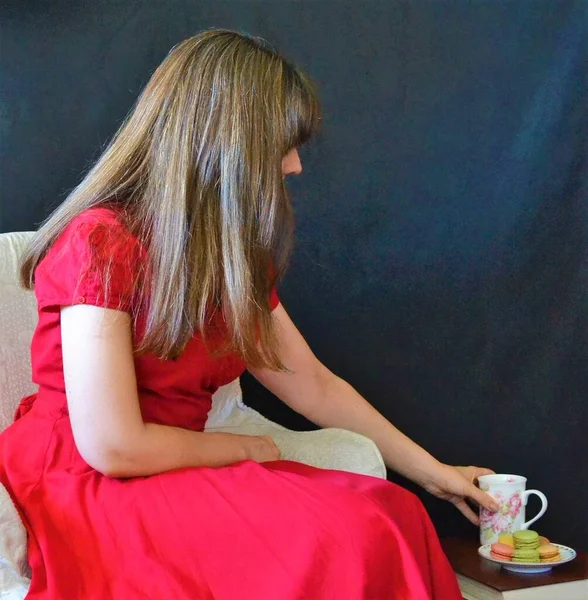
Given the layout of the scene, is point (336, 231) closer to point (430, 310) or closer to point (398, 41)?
point (430, 310)

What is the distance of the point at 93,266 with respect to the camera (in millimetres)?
1004

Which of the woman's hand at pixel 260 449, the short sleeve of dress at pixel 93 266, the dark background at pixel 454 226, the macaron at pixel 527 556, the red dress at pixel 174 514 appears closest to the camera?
the red dress at pixel 174 514

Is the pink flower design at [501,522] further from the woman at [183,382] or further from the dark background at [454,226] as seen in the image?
the dark background at [454,226]

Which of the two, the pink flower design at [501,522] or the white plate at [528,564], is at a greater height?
the pink flower design at [501,522]

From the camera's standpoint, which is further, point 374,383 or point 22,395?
point 374,383

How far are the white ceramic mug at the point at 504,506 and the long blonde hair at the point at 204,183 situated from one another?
0.48m

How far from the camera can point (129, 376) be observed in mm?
992

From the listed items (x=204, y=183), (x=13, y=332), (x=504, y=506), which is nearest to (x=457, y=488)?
(x=504, y=506)

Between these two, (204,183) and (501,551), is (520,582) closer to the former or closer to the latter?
(501,551)

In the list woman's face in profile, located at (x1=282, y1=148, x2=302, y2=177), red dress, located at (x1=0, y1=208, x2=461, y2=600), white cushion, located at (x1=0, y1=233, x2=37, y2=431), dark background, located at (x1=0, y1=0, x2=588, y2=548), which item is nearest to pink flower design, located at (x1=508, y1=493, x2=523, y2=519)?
red dress, located at (x1=0, y1=208, x2=461, y2=600)

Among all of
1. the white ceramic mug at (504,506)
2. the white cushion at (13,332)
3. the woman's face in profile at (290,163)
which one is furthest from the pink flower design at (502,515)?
the white cushion at (13,332)

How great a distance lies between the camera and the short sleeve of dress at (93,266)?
3.26 feet

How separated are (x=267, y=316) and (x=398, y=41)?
0.92 m

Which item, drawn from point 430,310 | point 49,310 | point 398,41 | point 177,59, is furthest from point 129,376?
point 398,41
